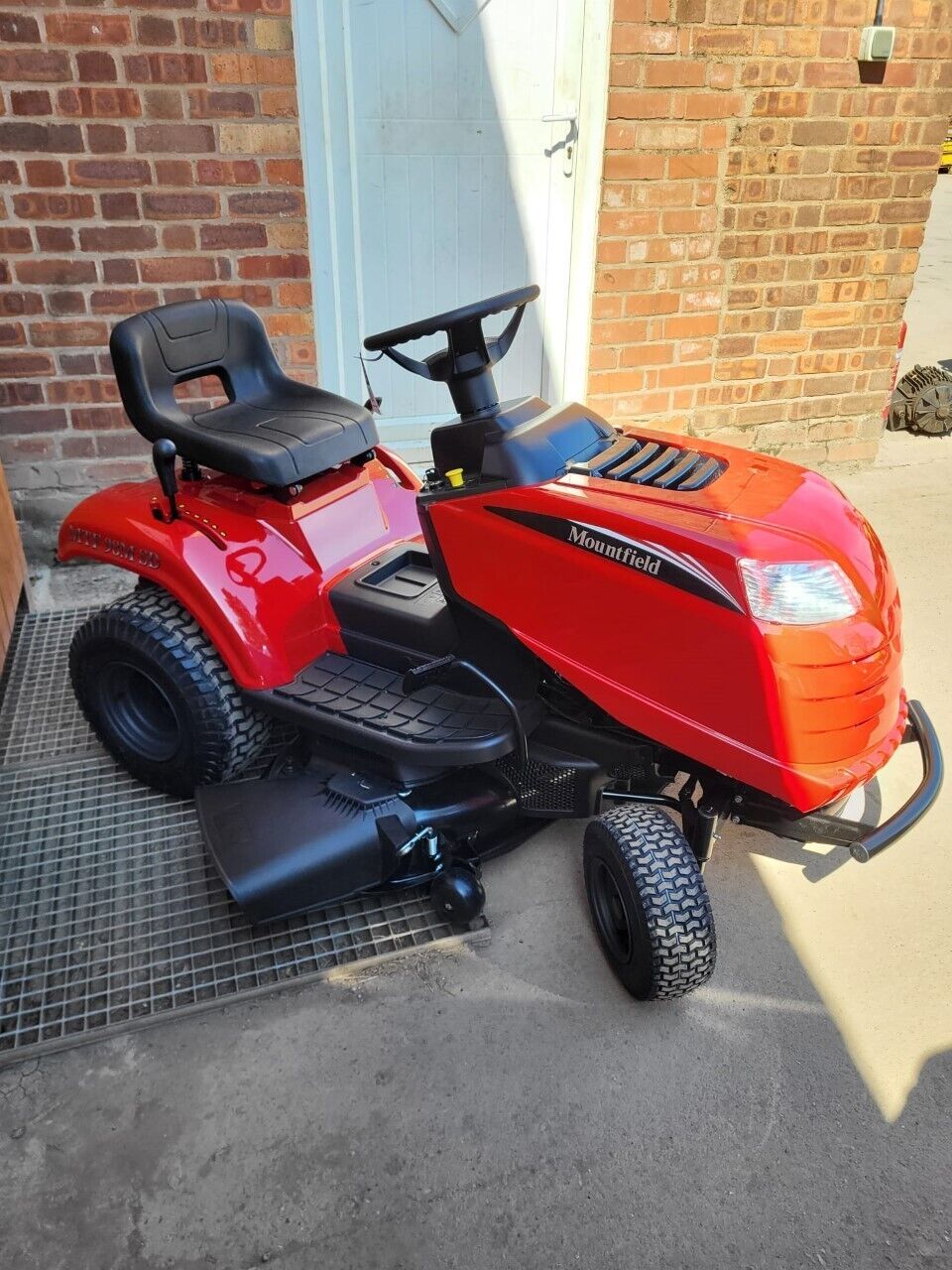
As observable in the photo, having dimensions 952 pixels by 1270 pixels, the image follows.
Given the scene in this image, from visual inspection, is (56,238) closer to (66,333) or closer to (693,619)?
(66,333)

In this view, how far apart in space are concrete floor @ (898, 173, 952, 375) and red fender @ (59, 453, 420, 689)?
4732mm

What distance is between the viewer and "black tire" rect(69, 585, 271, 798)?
2395mm

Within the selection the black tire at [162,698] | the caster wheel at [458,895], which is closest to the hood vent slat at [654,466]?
the caster wheel at [458,895]

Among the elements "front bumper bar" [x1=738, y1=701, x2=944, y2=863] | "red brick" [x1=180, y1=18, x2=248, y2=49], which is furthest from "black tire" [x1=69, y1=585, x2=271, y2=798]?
"red brick" [x1=180, y1=18, x2=248, y2=49]

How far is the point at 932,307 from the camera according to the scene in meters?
8.48

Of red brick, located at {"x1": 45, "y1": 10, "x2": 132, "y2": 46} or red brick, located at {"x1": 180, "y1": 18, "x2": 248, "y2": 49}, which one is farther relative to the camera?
red brick, located at {"x1": 180, "y1": 18, "x2": 248, "y2": 49}

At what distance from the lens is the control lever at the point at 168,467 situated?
2.28 m

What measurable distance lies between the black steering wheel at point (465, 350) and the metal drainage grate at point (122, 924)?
1176 mm

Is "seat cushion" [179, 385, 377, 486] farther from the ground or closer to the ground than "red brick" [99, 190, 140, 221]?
closer to the ground

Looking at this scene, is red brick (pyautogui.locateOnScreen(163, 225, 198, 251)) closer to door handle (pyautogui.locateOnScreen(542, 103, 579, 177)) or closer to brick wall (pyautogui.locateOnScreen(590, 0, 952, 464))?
door handle (pyautogui.locateOnScreen(542, 103, 579, 177))

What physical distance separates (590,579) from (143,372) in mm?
1367

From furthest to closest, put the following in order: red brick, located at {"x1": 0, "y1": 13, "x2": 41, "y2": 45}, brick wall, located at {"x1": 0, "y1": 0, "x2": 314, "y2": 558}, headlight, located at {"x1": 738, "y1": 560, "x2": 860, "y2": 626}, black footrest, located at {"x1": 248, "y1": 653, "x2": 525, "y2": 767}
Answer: brick wall, located at {"x1": 0, "y1": 0, "x2": 314, "y2": 558} < red brick, located at {"x1": 0, "y1": 13, "x2": 41, "y2": 45} < black footrest, located at {"x1": 248, "y1": 653, "x2": 525, "y2": 767} < headlight, located at {"x1": 738, "y1": 560, "x2": 860, "y2": 626}

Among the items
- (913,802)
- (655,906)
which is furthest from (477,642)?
(913,802)

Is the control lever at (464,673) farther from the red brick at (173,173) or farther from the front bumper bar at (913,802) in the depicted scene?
the red brick at (173,173)
